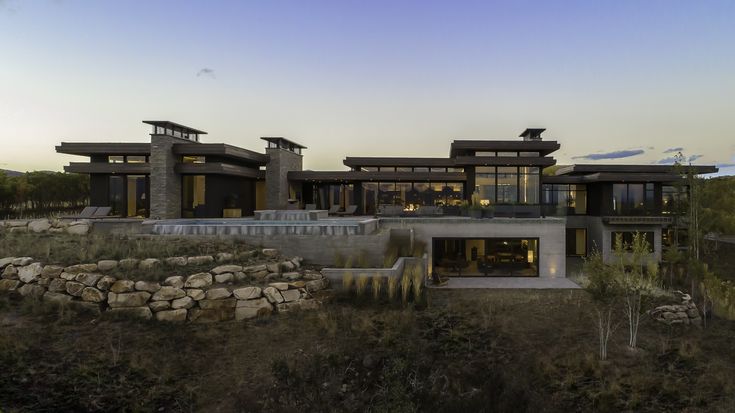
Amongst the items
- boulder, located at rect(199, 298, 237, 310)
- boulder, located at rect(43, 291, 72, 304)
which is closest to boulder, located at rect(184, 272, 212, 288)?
boulder, located at rect(199, 298, 237, 310)

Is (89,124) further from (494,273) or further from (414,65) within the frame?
(494,273)

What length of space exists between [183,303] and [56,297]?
3420 millimetres

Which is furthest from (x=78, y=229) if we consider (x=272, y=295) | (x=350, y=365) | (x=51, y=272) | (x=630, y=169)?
(x=630, y=169)

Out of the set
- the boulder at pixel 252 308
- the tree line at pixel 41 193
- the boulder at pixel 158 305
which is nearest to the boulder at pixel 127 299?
the boulder at pixel 158 305

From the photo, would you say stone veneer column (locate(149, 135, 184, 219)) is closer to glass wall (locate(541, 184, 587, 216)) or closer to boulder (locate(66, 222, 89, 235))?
boulder (locate(66, 222, 89, 235))

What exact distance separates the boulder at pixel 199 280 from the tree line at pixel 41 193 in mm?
29796

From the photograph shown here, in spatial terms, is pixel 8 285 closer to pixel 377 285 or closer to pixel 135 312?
pixel 135 312

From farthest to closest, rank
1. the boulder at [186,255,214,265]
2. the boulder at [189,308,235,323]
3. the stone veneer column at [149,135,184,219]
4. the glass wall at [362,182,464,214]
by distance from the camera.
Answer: the glass wall at [362,182,464,214] < the stone veneer column at [149,135,184,219] < the boulder at [186,255,214,265] < the boulder at [189,308,235,323]

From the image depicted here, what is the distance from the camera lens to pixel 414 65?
26828 millimetres

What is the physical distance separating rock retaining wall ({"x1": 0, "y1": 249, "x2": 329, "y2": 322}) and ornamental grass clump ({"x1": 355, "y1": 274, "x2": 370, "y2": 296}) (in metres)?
1.39

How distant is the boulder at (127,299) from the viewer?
8898 millimetres

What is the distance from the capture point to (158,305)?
8.96 metres

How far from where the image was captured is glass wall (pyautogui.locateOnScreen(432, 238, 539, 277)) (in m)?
17.5

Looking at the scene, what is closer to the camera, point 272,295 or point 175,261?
point 272,295
